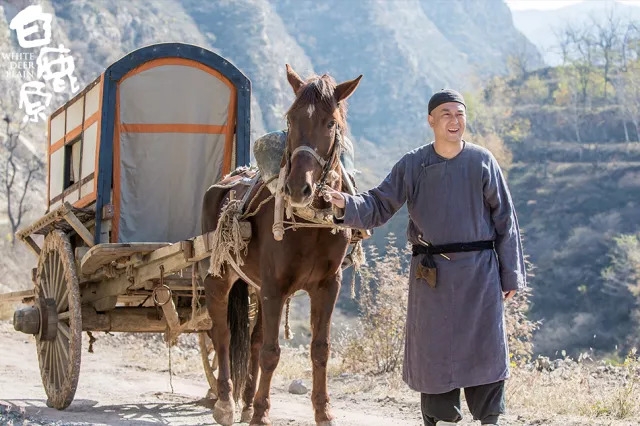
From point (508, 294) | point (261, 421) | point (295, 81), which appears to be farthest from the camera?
point (261, 421)

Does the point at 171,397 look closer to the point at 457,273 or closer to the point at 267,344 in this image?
the point at 267,344

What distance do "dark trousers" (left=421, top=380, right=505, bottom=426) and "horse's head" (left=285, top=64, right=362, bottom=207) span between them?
54.0 inches

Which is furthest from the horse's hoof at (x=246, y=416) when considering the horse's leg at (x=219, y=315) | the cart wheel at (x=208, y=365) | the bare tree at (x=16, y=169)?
the bare tree at (x=16, y=169)

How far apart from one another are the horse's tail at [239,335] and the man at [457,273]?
3.02 meters

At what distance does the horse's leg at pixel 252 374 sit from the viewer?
7.57 metres

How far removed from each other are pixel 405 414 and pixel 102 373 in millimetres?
5391

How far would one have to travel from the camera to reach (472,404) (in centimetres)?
492

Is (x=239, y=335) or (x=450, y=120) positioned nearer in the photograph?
(x=450, y=120)

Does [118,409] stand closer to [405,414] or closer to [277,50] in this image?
[405,414]

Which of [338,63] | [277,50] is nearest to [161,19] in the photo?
[277,50]

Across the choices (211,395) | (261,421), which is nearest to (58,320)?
(211,395)

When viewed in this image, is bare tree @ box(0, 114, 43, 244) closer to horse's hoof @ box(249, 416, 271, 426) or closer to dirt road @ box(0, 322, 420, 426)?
dirt road @ box(0, 322, 420, 426)

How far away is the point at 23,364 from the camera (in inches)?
537

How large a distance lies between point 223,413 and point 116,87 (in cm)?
317
